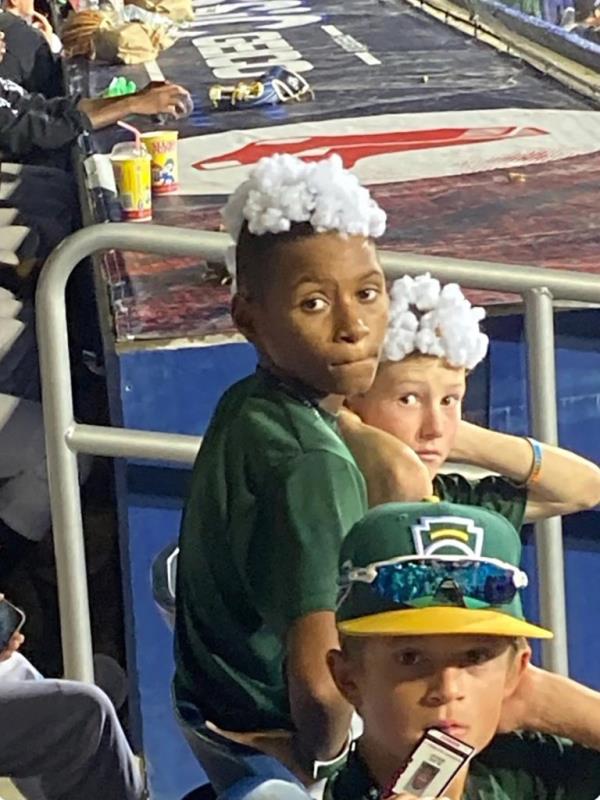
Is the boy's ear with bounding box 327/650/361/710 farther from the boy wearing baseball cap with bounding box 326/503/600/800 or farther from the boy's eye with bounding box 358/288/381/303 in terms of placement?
the boy's eye with bounding box 358/288/381/303

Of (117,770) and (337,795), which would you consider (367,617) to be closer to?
(337,795)

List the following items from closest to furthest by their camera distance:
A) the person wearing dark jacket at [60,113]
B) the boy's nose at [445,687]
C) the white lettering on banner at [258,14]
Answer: the boy's nose at [445,687] < the person wearing dark jacket at [60,113] < the white lettering on banner at [258,14]

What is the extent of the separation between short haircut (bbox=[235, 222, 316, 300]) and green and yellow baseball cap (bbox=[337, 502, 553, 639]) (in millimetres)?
209

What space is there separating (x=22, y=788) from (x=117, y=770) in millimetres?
179

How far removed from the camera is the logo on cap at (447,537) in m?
1.11

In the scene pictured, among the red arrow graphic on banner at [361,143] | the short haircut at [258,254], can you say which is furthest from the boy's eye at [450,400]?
the red arrow graphic on banner at [361,143]

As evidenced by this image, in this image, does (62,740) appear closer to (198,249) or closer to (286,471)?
(198,249)

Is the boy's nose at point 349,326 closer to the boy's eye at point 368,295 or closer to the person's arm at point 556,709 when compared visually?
the boy's eye at point 368,295

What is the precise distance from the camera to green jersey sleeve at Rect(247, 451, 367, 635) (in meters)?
1.13

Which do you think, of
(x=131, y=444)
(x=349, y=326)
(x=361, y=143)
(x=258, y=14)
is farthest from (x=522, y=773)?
(x=258, y=14)

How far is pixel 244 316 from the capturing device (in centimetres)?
120

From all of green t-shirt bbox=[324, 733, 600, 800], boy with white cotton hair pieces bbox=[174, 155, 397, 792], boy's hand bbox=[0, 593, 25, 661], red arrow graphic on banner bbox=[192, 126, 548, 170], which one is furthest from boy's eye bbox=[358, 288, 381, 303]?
red arrow graphic on banner bbox=[192, 126, 548, 170]

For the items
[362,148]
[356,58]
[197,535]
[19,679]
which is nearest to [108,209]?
[362,148]

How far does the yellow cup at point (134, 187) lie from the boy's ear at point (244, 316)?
1310 mm
